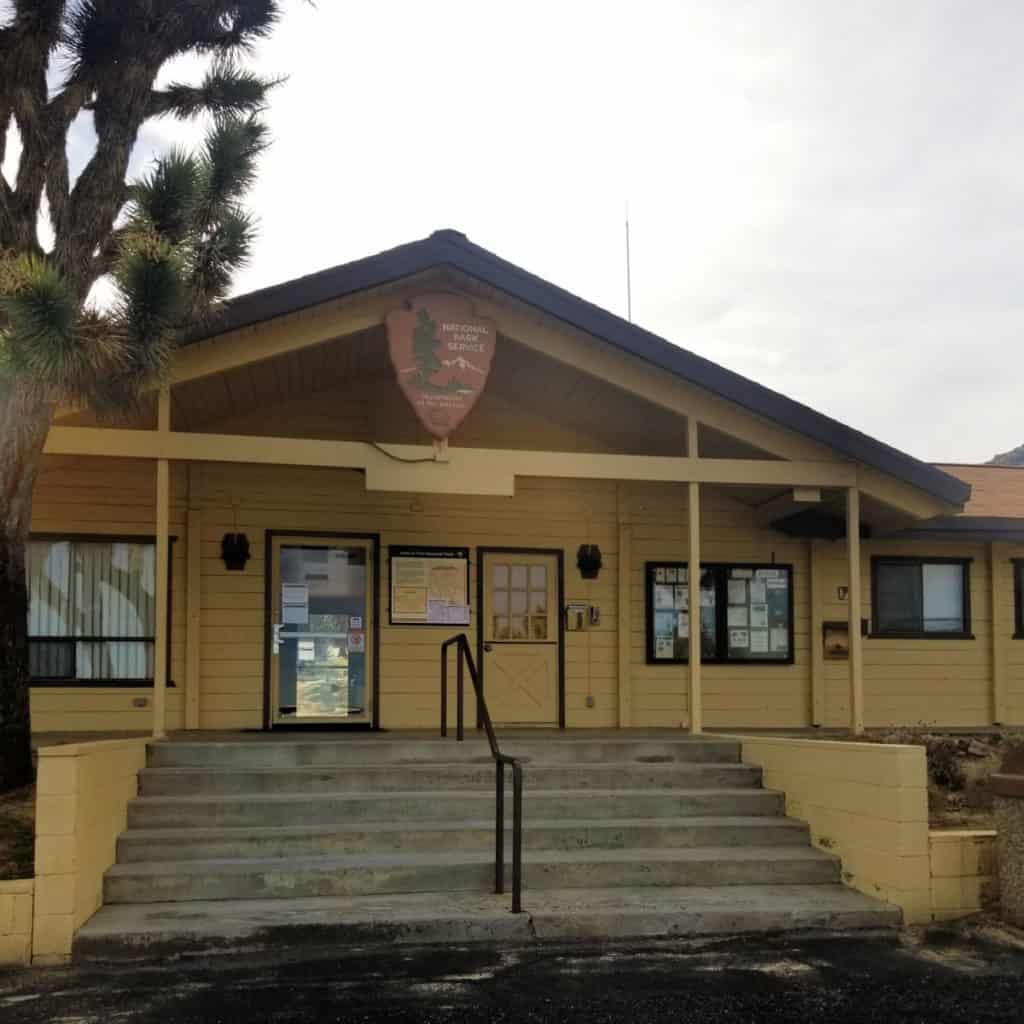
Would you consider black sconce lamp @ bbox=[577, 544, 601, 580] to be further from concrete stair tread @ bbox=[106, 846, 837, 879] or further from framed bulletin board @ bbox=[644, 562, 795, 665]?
concrete stair tread @ bbox=[106, 846, 837, 879]

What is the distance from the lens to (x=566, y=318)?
9.71 m

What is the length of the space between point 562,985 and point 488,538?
641cm

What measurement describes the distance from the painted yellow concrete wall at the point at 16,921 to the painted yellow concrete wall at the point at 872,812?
16.7ft

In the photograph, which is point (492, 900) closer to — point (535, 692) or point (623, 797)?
point (623, 797)

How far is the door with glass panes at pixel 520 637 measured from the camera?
1185 centimetres

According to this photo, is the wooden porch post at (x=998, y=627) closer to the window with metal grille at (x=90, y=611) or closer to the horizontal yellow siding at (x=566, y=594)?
the horizontal yellow siding at (x=566, y=594)

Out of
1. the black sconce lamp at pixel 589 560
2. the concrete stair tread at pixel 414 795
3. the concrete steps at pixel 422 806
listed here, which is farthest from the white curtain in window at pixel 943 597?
the concrete steps at pixel 422 806

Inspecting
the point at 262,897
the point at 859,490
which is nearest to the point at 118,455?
the point at 262,897

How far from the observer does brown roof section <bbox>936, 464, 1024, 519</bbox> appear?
12.9 meters

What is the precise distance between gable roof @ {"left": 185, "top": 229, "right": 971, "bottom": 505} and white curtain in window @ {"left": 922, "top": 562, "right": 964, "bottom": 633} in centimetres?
270

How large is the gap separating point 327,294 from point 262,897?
15.1 ft

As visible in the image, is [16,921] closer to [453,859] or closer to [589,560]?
[453,859]

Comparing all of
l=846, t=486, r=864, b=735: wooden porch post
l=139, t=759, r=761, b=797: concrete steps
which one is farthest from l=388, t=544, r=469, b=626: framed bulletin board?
l=846, t=486, r=864, b=735: wooden porch post

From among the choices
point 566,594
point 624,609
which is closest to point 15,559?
point 566,594
